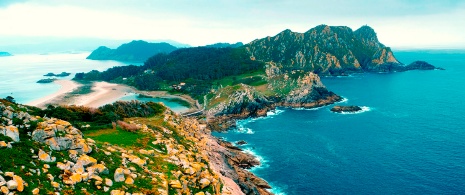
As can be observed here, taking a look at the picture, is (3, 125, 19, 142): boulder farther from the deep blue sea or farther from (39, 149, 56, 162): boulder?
the deep blue sea

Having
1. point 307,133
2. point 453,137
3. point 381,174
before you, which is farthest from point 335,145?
point 453,137

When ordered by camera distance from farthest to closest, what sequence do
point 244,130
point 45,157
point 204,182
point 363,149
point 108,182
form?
1. point 244,130
2. point 363,149
3. point 204,182
4. point 108,182
5. point 45,157

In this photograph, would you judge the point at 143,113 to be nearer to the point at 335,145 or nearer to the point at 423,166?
the point at 335,145

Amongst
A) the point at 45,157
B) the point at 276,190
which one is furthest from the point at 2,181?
the point at 276,190

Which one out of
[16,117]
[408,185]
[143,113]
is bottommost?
[408,185]

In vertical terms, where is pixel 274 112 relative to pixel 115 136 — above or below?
below

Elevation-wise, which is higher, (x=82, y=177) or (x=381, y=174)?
(x=82, y=177)

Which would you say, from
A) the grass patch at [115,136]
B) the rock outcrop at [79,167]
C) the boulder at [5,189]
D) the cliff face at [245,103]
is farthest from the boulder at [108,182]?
the cliff face at [245,103]

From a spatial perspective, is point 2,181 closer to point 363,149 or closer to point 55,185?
Result: point 55,185

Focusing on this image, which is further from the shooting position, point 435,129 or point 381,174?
point 435,129

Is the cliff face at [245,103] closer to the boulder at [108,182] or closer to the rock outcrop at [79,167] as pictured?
the rock outcrop at [79,167]
